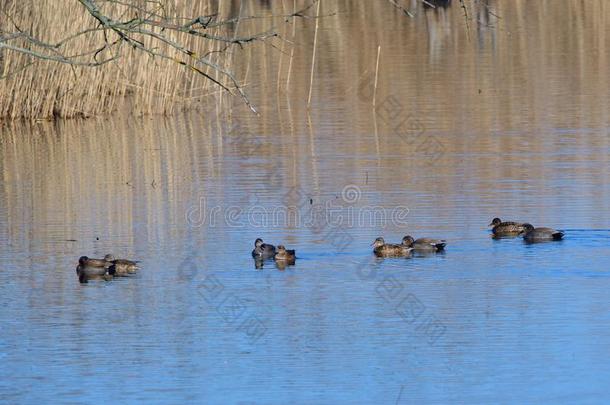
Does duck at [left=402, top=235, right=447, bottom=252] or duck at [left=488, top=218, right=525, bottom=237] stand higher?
duck at [left=488, top=218, right=525, bottom=237]

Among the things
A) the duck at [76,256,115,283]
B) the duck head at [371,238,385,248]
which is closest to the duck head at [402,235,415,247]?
→ the duck head at [371,238,385,248]

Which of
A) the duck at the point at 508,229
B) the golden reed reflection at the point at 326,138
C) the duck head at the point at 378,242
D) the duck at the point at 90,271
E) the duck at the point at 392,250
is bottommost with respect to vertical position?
the duck at the point at 90,271

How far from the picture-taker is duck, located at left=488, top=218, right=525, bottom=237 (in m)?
11.1

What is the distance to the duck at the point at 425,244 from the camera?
1076cm

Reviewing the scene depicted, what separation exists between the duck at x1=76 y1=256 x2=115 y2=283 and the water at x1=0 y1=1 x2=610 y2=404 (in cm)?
17

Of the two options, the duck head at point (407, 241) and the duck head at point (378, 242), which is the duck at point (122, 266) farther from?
the duck head at point (407, 241)

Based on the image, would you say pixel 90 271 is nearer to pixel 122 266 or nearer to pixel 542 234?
pixel 122 266

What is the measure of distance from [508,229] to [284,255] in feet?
6.51

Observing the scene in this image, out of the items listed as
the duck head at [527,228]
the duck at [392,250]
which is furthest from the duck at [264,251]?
the duck head at [527,228]

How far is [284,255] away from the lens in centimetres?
1055

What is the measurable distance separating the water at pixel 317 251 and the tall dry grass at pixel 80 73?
48 cm

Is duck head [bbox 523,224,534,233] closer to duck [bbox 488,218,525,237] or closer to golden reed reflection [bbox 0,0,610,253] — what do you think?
duck [bbox 488,218,525,237]

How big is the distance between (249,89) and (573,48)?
7.90 m

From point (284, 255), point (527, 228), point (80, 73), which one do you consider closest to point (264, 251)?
point (284, 255)
